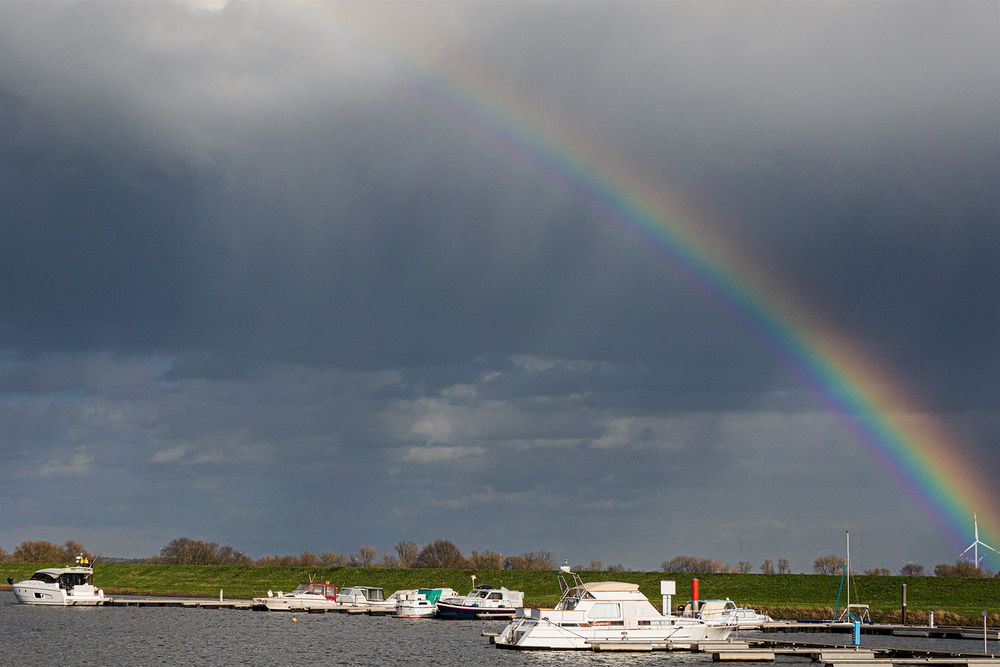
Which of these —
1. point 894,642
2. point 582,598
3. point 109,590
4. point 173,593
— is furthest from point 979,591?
point 109,590

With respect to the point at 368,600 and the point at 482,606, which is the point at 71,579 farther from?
the point at 482,606

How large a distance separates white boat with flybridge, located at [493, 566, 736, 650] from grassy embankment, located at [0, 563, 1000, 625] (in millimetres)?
39631

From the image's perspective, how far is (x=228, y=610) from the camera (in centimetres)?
14238

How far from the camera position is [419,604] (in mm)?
131875

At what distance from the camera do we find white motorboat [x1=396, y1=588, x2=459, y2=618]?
5172 inches

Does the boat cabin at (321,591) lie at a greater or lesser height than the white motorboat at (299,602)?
greater

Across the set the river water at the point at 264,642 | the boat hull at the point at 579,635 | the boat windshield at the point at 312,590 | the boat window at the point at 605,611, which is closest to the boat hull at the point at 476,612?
the river water at the point at 264,642

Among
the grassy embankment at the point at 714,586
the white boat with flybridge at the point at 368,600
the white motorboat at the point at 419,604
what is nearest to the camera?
the grassy embankment at the point at 714,586

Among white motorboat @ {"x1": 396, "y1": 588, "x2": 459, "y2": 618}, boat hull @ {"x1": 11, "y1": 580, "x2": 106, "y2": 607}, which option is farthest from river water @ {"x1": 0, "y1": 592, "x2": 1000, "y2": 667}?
boat hull @ {"x1": 11, "y1": 580, "x2": 106, "y2": 607}

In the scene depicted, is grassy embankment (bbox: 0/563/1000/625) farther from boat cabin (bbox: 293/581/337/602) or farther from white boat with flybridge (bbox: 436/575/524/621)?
boat cabin (bbox: 293/581/337/602)

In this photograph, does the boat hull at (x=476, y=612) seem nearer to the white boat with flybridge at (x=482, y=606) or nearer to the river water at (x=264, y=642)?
the white boat with flybridge at (x=482, y=606)

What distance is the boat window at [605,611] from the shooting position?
8694 centimetres

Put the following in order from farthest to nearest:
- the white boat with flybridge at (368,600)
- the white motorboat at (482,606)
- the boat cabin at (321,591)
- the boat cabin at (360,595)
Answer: the boat cabin at (321,591), the boat cabin at (360,595), the white boat with flybridge at (368,600), the white motorboat at (482,606)

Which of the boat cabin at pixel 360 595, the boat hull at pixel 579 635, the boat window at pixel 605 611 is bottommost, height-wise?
the boat cabin at pixel 360 595
